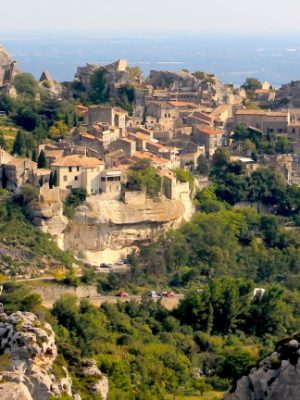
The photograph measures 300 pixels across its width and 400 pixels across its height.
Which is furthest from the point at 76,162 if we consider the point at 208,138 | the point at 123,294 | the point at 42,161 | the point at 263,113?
the point at 263,113

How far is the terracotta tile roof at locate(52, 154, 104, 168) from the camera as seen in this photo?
124ft

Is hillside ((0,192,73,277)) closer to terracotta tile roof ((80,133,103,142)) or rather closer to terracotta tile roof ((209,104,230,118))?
terracotta tile roof ((80,133,103,142))

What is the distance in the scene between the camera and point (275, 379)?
16.2 metres

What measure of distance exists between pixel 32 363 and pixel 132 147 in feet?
71.1

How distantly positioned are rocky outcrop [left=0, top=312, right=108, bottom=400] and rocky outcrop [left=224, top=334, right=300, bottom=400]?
314 cm

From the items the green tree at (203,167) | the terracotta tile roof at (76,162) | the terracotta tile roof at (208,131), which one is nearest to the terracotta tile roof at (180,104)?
the terracotta tile roof at (208,131)

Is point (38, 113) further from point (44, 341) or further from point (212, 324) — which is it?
point (44, 341)

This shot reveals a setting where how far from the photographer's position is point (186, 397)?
26.0 meters

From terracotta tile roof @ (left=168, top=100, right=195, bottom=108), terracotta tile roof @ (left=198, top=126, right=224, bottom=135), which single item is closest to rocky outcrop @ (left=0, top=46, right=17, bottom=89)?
terracotta tile roof @ (left=168, top=100, right=195, bottom=108)

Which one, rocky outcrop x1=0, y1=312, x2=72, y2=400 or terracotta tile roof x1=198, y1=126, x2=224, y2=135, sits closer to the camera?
rocky outcrop x1=0, y1=312, x2=72, y2=400

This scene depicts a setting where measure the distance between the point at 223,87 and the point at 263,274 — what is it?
15.5 metres

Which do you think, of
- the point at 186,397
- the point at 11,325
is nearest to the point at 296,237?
the point at 186,397

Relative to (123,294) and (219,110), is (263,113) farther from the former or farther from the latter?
(123,294)

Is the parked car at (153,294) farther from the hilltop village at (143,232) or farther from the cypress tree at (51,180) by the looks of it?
the cypress tree at (51,180)
